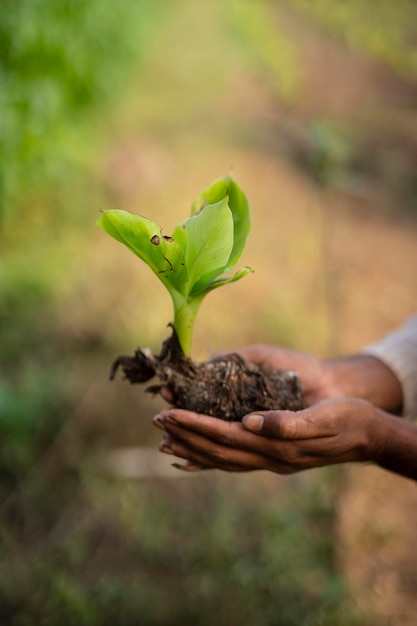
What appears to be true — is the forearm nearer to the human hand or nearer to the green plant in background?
the human hand

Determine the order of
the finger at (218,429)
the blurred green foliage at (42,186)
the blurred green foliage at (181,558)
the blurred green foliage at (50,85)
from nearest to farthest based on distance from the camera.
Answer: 1. the finger at (218,429)
2. the blurred green foliage at (181,558)
3. the blurred green foliage at (42,186)
4. the blurred green foliage at (50,85)

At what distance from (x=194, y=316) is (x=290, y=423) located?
37 cm

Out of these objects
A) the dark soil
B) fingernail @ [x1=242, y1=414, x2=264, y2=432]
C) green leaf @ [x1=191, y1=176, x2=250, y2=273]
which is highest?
green leaf @ [x1=191, y1=176, x2=250, y2=273]

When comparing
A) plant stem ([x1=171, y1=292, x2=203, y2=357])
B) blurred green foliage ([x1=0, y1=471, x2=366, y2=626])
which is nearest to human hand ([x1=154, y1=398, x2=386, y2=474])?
plant stem ([x1=171, y1=292, x2=203, y2=357])

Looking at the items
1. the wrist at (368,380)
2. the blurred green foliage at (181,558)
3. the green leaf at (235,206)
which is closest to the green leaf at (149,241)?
the green leaf at (235,206)

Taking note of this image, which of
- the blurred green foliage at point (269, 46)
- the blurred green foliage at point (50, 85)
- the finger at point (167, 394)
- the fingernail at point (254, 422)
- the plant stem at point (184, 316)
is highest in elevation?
the blurred green foliage at point (269, 46)

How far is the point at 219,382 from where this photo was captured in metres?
1.59

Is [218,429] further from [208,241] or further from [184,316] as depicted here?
[208,241]

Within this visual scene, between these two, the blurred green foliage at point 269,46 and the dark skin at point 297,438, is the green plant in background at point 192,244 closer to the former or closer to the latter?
the dark skin at point 297,438

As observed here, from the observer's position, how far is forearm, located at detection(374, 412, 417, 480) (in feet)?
4.94

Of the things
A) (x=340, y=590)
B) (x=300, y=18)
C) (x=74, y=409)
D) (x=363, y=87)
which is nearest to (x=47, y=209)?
(x=74, y=409)

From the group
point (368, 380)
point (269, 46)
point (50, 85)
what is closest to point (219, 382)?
point (368, 380)

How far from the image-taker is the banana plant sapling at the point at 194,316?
1.41 metres

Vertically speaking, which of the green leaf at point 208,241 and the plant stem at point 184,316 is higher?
the green leaf at point 208,241
